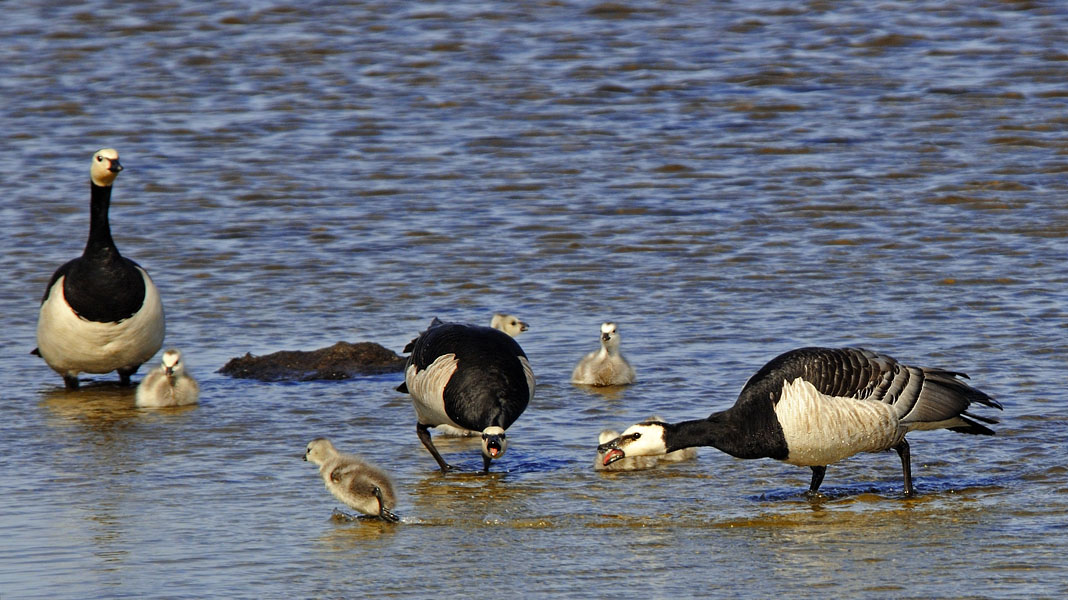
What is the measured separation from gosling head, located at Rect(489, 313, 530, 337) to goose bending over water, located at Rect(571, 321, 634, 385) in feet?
2.14

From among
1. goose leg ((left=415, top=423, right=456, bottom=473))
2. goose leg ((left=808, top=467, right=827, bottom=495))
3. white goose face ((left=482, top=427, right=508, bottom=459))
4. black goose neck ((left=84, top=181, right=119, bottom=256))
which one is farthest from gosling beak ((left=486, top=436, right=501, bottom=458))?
black goose neck ((left=84, top=181, right=119, bottom=256))

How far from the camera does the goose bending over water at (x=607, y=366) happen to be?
10.6 meters

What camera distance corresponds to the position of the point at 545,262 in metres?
14.1

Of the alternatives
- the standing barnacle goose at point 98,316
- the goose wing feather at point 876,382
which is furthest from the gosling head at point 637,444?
the standing barnacle goose at point 98,316

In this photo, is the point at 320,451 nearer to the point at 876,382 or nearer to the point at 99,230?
the point at 876,382

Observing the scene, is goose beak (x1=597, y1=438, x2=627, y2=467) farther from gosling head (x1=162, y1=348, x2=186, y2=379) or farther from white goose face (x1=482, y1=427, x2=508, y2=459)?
gosling head (x1=162, y1=348, x2=186, y2=379)

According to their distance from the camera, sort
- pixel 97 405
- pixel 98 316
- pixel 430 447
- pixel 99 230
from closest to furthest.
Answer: pixel 430 447
pixel 97 405
pixel 98 316
pixel 99 230

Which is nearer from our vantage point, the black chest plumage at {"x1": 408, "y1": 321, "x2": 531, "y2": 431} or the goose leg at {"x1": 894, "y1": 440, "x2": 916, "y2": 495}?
the goose leg at {"x1": 894, "y1": 440, "x2": 916, "y2": 495}

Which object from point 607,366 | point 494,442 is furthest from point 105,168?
point 494,442

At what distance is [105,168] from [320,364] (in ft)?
7.06

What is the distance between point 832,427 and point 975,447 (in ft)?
5.00

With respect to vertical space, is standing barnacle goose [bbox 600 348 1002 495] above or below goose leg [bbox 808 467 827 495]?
above

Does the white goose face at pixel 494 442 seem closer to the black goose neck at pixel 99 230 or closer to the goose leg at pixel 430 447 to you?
the goose leg at pixel 430 447

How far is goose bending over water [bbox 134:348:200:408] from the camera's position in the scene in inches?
412
